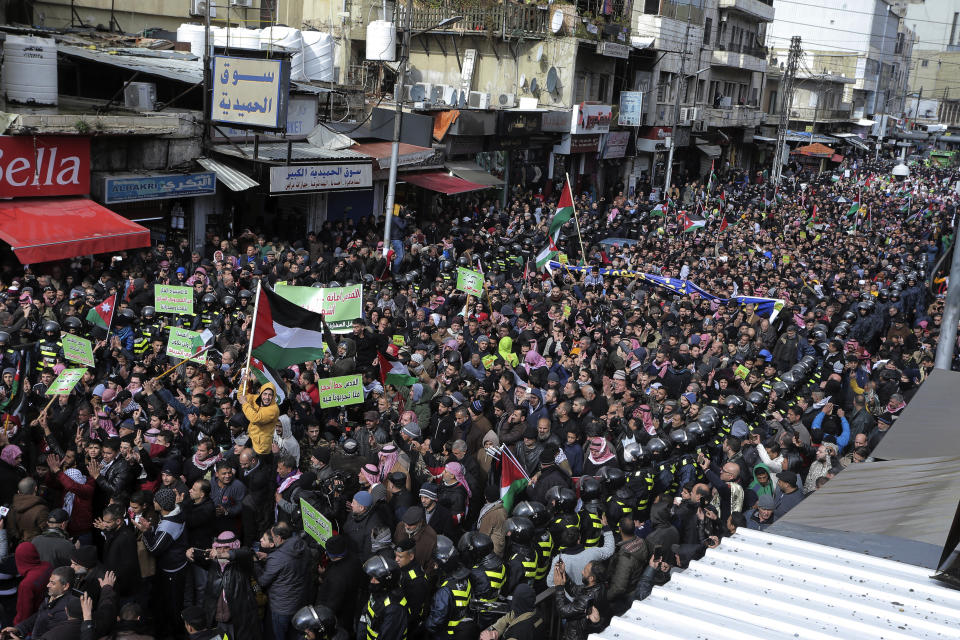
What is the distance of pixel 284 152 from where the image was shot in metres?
22.5

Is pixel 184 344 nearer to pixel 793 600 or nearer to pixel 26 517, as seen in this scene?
pixel 26 517

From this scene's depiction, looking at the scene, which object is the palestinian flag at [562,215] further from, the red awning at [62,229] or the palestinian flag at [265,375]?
the palestinian flag at [265,375]

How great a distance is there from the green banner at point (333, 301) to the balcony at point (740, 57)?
132 feet

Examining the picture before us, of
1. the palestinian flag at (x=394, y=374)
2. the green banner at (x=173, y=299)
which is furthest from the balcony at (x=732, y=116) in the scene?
the green banner at (x=173, y=299)

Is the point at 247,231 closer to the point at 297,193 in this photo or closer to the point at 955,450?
the point at 297,193

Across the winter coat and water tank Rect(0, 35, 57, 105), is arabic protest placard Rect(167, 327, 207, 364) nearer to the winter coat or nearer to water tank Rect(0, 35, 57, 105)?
the winter coat

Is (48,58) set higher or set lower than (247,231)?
higher

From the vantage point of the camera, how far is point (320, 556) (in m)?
7.82

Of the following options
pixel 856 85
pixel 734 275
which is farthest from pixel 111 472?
pixel 856 85

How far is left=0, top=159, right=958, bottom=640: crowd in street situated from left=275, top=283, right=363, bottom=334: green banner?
15.8 inches

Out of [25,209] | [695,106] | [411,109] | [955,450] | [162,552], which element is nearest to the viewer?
[955,450]

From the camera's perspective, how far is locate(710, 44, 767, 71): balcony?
4906cm

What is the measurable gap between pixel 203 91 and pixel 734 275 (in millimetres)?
12101

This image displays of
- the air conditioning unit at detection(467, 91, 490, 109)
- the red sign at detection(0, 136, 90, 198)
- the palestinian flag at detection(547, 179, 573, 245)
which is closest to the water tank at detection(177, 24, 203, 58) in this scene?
the red sign at detection(0, 136, 90, 198)
